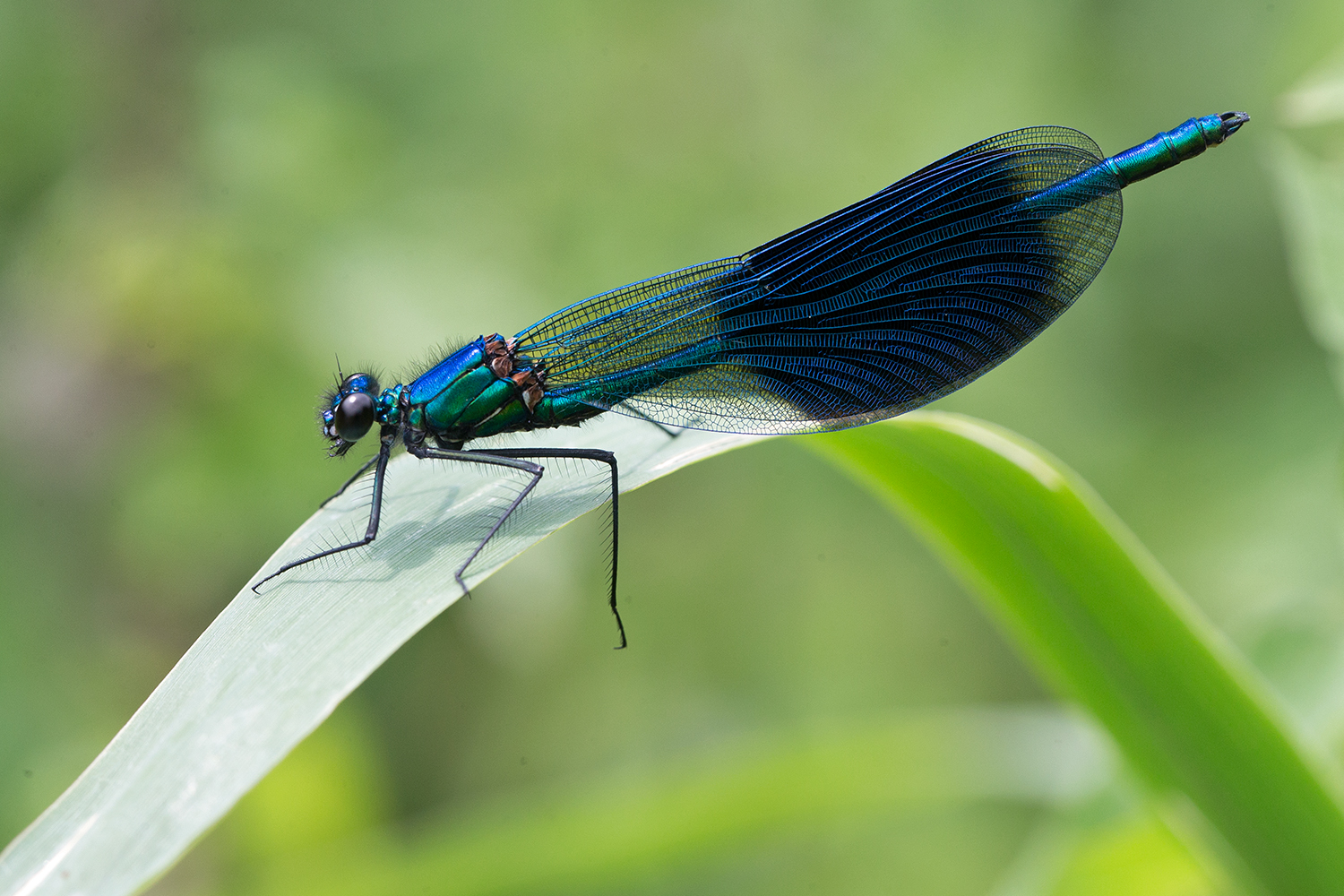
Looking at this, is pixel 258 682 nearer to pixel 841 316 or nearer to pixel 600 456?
pixel 600 456

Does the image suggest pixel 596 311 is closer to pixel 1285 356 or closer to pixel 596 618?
pixel 596 618

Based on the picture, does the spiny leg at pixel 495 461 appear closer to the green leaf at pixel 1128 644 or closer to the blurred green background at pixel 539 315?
the blurred green background at pixel 539 315

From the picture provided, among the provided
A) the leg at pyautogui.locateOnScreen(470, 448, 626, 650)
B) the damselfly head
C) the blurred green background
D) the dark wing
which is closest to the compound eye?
the damselfly head

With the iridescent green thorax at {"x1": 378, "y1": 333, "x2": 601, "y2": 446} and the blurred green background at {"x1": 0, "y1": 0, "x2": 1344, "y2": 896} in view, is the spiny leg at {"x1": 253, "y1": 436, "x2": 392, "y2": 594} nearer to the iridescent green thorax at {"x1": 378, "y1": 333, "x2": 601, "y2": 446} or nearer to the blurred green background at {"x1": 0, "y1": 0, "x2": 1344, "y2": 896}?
the iridescent green thorax at {"x1": 378, "y1": 333, "x2": 601, "y2": 446}

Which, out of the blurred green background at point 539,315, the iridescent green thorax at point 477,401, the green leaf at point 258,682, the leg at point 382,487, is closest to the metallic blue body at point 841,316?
the iridescent green thorax at point 477,401

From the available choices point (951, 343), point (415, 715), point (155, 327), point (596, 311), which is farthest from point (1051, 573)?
point (155, 327)
